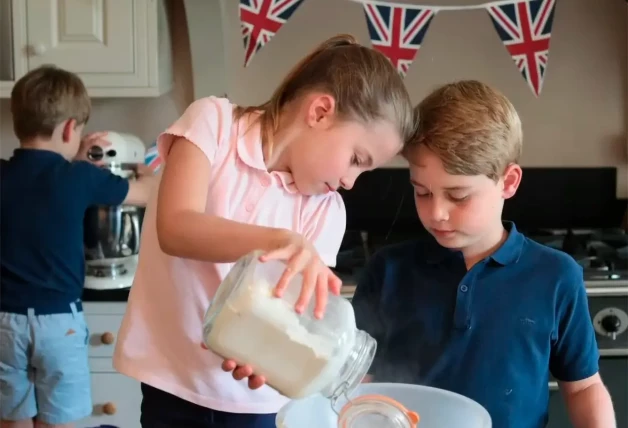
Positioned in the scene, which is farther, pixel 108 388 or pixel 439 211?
pixel 108 388

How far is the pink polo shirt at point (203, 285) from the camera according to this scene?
825 millimetres

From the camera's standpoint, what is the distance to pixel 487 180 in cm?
87

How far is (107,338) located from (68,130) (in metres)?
0.52

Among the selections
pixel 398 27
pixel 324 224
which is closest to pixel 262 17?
pixel 398 27

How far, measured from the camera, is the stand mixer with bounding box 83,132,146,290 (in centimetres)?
177

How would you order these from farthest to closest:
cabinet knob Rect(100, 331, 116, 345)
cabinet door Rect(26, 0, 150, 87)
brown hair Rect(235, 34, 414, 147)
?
cabinet door Rect(26, 0, 150, 87), cabinet knob Rect(100, 331, 116, 345), brown hair Rect(235, 34, 414, 147)

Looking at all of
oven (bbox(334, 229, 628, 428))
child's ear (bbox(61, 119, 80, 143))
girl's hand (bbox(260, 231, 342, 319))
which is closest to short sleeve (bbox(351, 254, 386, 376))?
girl's hand (bbox(260, 231, 342, 319))

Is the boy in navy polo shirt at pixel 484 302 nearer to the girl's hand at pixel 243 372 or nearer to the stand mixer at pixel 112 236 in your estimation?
the girl's hand at pixel 243 372

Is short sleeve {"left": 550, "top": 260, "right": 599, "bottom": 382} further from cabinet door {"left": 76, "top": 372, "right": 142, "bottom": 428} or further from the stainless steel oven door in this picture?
cabinet door {"left": 76, "top": 372, "right": 142, "bottom": 428}

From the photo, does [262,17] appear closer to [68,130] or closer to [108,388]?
[68,130]

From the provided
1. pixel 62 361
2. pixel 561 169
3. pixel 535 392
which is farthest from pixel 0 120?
pixel 535 392

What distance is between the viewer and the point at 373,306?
925 millimetres

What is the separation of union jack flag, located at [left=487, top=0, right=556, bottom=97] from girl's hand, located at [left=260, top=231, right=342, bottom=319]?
134 cm

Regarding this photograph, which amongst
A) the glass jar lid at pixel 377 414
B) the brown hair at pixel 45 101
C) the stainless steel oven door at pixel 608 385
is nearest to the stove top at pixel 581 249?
the stainless steel oven door at pixel 608 385
